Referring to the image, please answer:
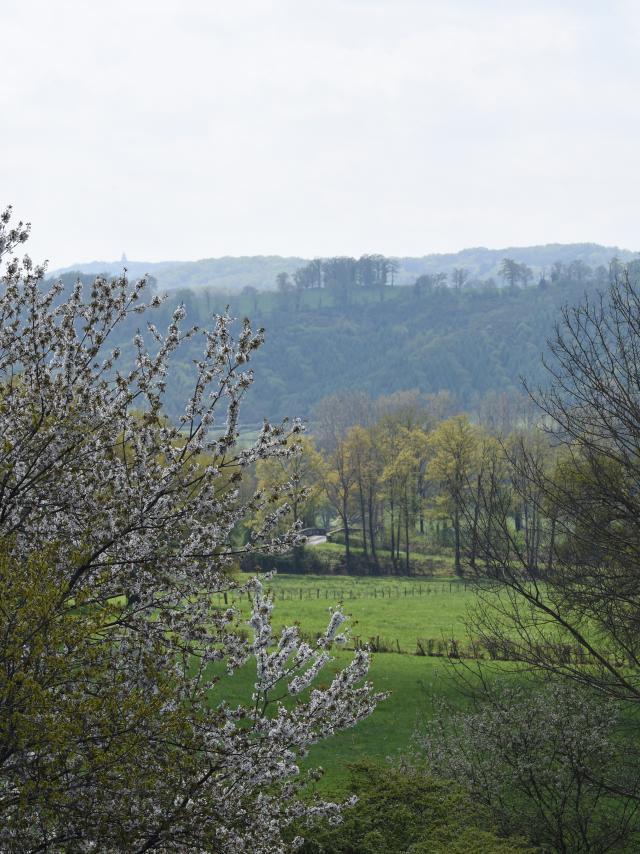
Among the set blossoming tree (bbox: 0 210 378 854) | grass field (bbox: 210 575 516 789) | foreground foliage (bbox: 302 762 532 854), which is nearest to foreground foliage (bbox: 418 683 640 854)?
foreground foliage (bbox: 302 762 532 854)

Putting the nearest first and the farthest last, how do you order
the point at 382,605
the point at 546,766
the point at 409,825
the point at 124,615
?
1. the point at 124,615
2. the point at 409,825
3. the point at 546,766
4. the point at 382,605

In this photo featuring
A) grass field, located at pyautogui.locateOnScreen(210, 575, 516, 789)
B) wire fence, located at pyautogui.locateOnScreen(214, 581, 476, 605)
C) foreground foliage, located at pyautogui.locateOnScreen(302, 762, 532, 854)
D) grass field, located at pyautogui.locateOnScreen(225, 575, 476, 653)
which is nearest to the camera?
foreground foliage, located at pyautogui.locateOnScreen(302, 762, 532, 854)

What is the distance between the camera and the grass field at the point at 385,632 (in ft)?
86.3

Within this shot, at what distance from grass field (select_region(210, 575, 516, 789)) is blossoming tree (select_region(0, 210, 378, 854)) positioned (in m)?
1.23

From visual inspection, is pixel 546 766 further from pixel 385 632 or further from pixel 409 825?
pixel 385 632

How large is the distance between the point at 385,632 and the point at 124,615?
40522 millimetres

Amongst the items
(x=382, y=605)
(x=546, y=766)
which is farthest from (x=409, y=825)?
(x=382, y=605)

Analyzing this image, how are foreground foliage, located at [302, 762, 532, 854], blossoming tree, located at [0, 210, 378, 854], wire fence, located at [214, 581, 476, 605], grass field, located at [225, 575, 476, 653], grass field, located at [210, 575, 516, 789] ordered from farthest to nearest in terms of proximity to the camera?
1. wire fence, located at [214, 581, 476, 605]
2. grass field, located at [225, 575, 476, 653]
3. grass field, located at [210, 575, 516, 789]
4. foreground foliage, located at [302, 762, 532, 854]
5. blossoming tree, located at [0, 210, 378, 854]

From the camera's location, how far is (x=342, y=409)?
644ft

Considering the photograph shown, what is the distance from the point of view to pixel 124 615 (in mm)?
9242

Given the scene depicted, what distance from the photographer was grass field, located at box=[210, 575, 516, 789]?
26.3 m

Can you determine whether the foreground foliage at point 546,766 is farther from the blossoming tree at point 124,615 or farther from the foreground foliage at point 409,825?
the blossoming tree at point 124,615

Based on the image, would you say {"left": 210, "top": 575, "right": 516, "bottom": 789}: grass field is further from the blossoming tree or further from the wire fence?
the blossoming tree

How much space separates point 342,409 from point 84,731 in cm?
18970
